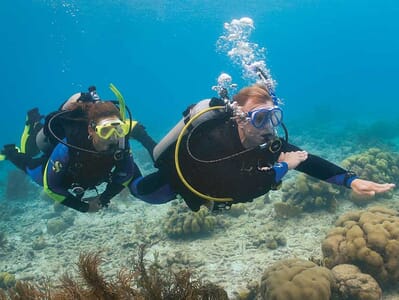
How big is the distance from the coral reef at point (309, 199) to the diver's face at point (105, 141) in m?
5.57

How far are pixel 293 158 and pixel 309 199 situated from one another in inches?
199

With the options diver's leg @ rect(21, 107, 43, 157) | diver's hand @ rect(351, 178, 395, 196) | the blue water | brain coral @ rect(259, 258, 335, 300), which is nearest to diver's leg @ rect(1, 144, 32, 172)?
diver's leg @ rect(21, 107, 43, 157)

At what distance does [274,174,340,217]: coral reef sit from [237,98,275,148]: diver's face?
5.31m

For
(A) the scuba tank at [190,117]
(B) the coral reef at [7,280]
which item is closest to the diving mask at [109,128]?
(A) the scuba tank at [190,117]

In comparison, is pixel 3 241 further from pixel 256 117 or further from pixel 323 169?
pixel 323 169

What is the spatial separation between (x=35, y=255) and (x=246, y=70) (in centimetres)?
826

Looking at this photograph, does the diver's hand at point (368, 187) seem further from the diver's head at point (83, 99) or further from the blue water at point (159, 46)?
the blue water at point (159, 46)

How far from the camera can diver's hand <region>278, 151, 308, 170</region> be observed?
493 centimetres

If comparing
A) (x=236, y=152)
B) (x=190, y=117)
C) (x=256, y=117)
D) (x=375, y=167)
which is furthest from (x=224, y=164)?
(x=375, y=167)

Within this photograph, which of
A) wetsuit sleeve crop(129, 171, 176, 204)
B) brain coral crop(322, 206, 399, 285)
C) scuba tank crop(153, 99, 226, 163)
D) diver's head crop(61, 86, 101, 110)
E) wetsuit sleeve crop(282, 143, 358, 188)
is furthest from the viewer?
diver's head crop(61, 86, 101, 110)

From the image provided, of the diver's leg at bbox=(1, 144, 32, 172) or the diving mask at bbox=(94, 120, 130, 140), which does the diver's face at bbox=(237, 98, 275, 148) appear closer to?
the diving mask at bbox=(94, 120, 130, 140)

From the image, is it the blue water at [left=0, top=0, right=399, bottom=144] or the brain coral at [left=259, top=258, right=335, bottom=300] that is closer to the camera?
the brain coral at [left=259, top=258, right=335, bottom=300]

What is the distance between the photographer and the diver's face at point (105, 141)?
5.63 metres

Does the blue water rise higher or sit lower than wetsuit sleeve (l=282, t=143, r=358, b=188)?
higher
